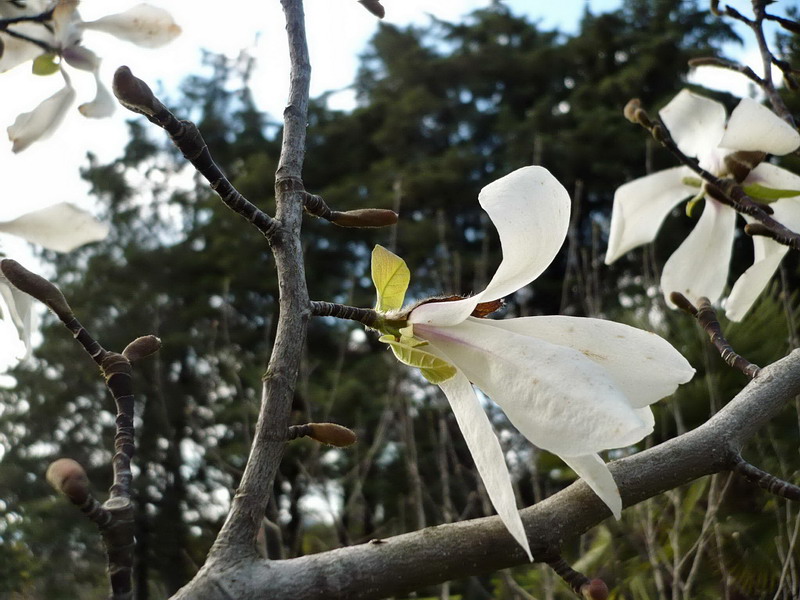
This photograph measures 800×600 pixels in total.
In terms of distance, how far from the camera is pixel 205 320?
6879mm

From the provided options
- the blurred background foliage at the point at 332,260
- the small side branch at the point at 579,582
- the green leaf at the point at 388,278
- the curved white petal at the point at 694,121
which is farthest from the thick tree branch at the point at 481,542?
the blurred background foliage at the point at 332,260

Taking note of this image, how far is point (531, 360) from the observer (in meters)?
0.32

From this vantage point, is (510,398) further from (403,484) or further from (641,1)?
(641,1)

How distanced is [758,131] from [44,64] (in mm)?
556

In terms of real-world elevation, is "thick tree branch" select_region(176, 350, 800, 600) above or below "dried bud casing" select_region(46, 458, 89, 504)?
below

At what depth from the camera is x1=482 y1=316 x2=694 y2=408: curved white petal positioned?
329 millimetres

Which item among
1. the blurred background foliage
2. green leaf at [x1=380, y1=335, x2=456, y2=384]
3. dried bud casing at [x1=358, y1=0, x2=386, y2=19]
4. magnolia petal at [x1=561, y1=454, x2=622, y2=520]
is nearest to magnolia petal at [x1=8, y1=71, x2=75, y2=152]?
dried bud casing at [x1=358, y1=0, x2=386, y2=19]

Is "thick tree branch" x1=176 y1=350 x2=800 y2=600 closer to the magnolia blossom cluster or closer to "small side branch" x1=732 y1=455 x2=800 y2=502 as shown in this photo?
"small side branch" x1=732 y1=455 x2=800 y2=502

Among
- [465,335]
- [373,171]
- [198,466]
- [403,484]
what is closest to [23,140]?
[465,335]

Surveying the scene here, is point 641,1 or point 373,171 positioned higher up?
point 641,1

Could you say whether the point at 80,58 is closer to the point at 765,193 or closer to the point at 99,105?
the point at 99,105

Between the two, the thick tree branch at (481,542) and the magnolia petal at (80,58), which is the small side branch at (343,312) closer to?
the thick tree branch at (481,542)

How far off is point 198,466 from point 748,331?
5.15 metres

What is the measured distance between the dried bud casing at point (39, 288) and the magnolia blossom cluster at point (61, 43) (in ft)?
0.85
